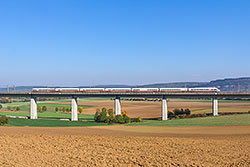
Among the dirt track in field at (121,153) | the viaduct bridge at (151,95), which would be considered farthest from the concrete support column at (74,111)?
the dirt track in field at (121,153)

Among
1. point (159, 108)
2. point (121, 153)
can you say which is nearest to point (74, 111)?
point (159, 108)

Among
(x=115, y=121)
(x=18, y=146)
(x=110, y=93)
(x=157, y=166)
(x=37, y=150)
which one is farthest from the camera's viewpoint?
(x=110, y=93)

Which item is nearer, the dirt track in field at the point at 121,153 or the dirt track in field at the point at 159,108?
the dirt track in field at the point at 121,153

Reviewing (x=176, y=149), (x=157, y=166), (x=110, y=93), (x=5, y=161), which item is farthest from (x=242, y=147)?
(x=110, y=93)

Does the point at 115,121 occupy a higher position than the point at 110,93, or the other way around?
the point at 110,93

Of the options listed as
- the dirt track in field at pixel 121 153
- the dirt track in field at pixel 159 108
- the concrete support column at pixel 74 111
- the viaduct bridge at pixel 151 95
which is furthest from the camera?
the dirt track in field at pixel 159 108

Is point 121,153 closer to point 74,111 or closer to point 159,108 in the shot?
point 74,111

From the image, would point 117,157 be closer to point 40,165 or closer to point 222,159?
point 40,165

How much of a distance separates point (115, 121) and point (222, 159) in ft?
140

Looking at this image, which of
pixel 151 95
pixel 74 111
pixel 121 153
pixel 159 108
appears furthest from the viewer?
pixel 159 108

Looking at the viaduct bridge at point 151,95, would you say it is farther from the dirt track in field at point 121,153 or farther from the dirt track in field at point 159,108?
the dirt track in field at point 121,153

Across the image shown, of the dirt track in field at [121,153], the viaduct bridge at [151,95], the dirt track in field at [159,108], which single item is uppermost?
the viaduct bridge at [151,95]

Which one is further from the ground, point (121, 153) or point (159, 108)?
point (121, 153)

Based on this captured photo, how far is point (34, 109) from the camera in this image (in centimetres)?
7438
